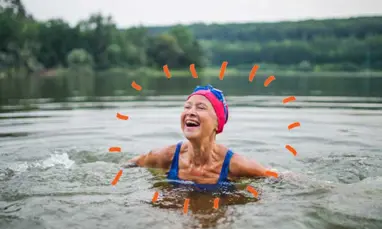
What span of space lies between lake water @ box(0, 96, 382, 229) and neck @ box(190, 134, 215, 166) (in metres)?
0.50

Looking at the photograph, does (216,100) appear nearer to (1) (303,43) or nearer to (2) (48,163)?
(2) (48,163)

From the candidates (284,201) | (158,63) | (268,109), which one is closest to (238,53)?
(158,63)

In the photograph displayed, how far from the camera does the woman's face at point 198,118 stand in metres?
5.44

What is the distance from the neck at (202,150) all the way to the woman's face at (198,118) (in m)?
0.14

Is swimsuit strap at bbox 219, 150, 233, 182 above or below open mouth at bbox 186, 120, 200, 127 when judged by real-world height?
below

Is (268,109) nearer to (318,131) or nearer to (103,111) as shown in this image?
(318,131)

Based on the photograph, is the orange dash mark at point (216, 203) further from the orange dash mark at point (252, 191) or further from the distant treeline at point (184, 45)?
the distant treeline at point (184, 45)

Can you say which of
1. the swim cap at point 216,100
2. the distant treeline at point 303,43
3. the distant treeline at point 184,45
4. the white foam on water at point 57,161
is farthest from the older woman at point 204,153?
the distant treeline at point 303,43

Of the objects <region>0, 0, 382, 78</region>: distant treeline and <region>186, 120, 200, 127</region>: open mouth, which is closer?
<region>186, 120, 200, 127</region>: open mouth

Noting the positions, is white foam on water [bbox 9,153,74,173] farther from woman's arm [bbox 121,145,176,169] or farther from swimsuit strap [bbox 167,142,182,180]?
swimsuit strap [bbox 167,142,182,180]

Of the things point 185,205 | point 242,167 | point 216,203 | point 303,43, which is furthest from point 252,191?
point 303,43

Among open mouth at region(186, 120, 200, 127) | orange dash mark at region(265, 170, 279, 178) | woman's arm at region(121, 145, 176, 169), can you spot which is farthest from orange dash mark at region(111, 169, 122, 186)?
orange dash mark at region(265, 170, 279, 178)

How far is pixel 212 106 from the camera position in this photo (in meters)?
5.61

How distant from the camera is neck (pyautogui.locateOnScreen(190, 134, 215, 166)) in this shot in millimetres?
5655
